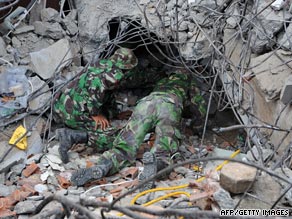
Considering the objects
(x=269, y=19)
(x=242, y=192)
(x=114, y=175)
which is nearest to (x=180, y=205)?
(x=242, y=192)

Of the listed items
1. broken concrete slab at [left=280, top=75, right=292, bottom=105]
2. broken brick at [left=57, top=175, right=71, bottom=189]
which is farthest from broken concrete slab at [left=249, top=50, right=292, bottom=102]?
broken brick at [left=57, top=175, right=71, bottom=189]

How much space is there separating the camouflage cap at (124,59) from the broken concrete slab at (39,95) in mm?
571

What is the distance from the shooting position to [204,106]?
167 inches

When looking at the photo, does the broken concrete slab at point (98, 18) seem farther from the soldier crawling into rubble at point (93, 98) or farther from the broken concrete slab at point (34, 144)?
the broken concrete slab at point (34, 144)

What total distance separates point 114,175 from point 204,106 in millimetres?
942

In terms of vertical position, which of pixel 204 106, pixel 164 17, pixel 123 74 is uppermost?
pixel 164 17

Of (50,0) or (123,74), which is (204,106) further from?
(50,0)

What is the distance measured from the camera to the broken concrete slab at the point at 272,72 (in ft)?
10.8

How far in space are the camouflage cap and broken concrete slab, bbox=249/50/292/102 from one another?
1.04 m

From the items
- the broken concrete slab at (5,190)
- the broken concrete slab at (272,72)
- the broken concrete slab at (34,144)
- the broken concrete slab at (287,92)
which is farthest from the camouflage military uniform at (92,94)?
the broken concrete slab at (287,92)

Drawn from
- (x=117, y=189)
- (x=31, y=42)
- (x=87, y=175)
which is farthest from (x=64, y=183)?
(x=31, y=42)

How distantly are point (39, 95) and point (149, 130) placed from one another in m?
0.94

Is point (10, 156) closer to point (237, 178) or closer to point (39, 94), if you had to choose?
point (39, 94)

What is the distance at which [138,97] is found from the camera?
15.8 feet
